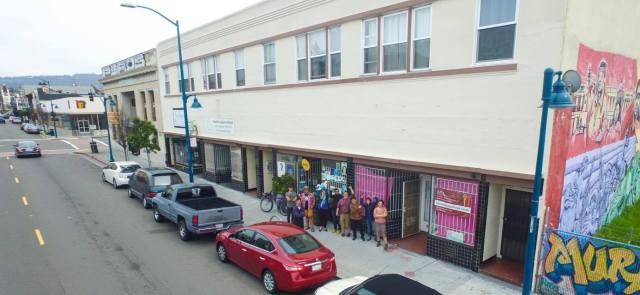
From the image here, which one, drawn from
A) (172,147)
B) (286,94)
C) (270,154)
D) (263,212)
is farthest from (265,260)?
(172,147)

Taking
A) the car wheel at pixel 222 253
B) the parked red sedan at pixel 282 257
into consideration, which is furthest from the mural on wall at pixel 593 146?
the car wheel at pixel 222 253

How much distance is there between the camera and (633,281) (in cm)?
721

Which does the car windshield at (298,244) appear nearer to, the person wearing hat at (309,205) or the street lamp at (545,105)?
the person wearing hat at (309,205)

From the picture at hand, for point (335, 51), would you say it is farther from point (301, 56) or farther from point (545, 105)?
point (545, 105)

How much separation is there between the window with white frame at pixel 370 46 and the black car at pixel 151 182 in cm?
1007

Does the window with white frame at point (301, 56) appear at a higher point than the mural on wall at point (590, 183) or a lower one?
higher

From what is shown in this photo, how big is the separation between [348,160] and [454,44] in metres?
5.20

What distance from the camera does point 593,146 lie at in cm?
1066

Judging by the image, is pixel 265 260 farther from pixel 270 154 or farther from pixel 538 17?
pixel 270 154

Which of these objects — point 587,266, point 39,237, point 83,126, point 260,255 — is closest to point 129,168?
point 39,237

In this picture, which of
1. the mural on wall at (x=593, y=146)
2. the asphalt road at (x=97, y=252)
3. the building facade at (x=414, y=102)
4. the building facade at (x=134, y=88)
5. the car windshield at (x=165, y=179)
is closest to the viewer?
the building facade at (x=414, y=102)

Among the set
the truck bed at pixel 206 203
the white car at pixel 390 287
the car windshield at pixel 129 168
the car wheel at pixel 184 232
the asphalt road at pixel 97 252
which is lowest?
the asphalt road at pixel 97 252

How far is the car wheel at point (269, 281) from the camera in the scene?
329 inches

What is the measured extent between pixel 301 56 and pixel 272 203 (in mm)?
6257
